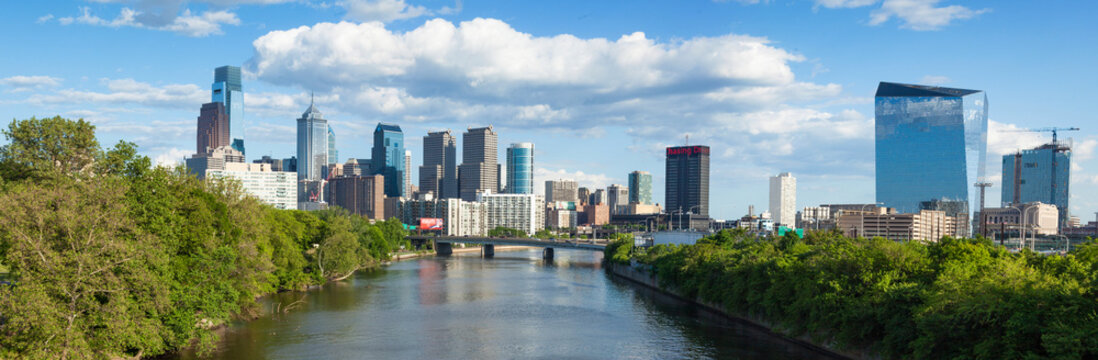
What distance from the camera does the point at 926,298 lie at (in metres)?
45.2

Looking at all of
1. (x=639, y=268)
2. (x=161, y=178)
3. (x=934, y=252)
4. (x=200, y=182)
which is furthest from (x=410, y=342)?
(x=639, y=268)

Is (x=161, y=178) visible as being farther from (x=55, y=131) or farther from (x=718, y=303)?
(x=718, y=303)

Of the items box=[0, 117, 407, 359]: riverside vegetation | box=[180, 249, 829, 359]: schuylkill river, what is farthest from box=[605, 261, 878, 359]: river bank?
box=[0, 117, 407, 359]: riverside vegetation

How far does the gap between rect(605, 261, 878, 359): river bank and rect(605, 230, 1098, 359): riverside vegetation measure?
1.54 feet

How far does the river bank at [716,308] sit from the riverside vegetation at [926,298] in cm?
47

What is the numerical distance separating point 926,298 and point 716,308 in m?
37.0

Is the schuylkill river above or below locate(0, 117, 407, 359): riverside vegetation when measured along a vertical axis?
below

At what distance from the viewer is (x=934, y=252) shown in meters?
53.8

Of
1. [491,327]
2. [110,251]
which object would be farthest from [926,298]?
[110,251]

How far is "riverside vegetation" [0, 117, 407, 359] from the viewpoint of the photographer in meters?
40.5

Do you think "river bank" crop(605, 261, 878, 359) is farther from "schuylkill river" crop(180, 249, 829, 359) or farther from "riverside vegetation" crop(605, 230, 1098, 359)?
"schuylkill river" crop(180, 249, 829, 359)

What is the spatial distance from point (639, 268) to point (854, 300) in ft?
219

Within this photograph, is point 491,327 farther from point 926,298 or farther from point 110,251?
point 926,298

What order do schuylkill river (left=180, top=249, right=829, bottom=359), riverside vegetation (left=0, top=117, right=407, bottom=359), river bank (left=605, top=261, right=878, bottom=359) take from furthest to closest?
schuylkill river (left=180, top=249, right=829, bottom=359), river bank (left=605, top=261, right=878, bottom=359), riverside vegetation (left=0, top=117, right=407, bottom=359)
